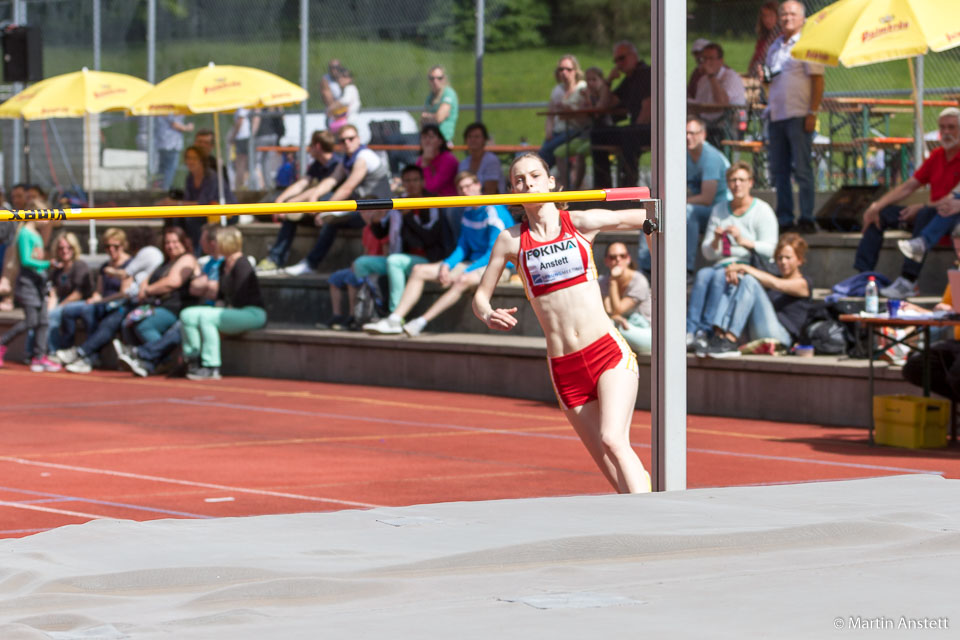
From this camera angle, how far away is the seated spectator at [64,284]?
1781 cm

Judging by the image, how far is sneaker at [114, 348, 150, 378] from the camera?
16609 mm

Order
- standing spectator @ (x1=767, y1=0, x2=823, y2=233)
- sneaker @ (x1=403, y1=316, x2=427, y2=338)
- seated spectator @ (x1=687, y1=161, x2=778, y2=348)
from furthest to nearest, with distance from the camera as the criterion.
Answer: sneaker @ (x1=403, y1=316, x2=427, y2=338)
standing spectator @ (x1=767, y1=0, x2=823, y2=233)
seated spectator @ (x1=687, y1=161, x2=778, y2=348)

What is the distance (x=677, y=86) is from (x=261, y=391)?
9.50 m

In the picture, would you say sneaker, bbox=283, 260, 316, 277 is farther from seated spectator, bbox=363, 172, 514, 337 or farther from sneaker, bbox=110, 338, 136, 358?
seated spectator, bbox=363, 172, 514, 337

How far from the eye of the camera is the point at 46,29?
2395 cm

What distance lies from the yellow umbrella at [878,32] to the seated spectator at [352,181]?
499 cm

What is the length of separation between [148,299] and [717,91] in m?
6.33

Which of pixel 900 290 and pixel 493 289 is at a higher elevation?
pixel 493 289

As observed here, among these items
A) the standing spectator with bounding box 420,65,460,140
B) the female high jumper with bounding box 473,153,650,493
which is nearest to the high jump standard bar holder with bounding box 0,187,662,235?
the female high jumper with bounding box 473,153,650,493

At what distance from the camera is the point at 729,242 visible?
1332 centimetres

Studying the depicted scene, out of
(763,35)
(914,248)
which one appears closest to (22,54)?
(763,35)

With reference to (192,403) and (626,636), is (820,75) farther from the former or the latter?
(626,636)

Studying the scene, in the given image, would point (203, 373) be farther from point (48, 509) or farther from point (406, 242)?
point (48, 509)

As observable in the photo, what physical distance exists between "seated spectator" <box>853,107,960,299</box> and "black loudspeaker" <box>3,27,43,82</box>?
1191 centimetres
